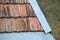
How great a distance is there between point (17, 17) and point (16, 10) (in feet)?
0.19

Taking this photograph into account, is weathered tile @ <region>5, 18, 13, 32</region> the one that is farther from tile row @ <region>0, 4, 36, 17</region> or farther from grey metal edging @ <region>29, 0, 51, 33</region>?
grey metal edging @ <region>29, 0, 51, 33</region>

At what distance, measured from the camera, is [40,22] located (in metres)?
1.08

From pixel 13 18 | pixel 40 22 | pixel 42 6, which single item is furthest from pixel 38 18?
pixel 42 6

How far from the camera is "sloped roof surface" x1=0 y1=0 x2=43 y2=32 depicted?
103 centimetres

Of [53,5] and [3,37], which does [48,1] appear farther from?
[3,37]

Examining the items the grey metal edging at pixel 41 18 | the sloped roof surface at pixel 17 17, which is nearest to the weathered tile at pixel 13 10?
the sloped roof surface at pixel 17 17

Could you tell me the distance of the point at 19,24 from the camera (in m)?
1.04

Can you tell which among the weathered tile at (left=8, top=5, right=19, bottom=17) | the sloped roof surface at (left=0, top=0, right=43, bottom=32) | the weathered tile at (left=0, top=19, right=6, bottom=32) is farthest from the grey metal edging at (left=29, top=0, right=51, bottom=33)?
the weathered tile at (left=0, top=19, right=6, bottom=32)

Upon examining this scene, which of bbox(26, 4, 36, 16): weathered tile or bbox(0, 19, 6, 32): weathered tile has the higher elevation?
bbox(26, 4, 36, 16): weathered tile

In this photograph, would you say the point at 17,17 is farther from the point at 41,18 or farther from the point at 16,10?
the point at 41,18

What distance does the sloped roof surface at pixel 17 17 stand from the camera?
1028mm

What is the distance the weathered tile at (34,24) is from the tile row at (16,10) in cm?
4

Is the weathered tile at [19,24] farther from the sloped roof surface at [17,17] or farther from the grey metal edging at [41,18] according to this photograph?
the grey metal edging at [41,18]

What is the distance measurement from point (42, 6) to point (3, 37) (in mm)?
486
